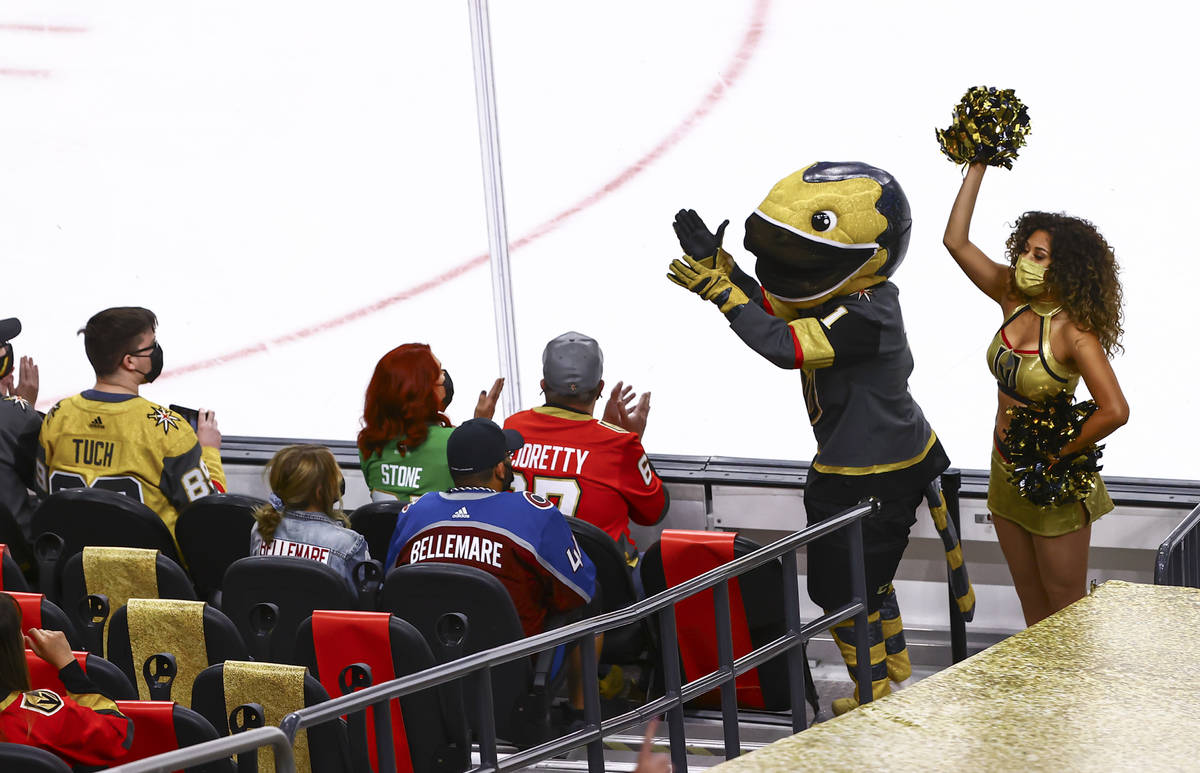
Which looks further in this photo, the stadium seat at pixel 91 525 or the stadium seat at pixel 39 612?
the stadium seat at pixel 91 525

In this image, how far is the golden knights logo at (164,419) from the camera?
13.9 ft

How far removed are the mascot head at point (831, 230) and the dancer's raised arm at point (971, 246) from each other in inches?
10.3

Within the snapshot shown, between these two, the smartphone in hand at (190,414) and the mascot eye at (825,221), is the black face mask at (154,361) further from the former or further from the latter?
the mascot eye at (825,221)

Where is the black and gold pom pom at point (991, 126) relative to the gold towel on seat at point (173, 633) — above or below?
above

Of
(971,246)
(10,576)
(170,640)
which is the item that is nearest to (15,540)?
(10,576)

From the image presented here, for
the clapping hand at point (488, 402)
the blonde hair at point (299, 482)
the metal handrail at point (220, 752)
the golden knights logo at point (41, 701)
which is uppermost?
the clapping hand at point (488, 402)

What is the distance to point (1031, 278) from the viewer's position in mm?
3936

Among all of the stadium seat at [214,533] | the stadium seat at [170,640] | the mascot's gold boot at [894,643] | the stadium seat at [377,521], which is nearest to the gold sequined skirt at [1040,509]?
the mascot's gold boot at [894,643]

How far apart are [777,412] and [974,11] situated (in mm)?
2165

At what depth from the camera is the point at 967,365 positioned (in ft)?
17.3

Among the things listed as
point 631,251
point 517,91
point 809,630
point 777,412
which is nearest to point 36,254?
point 517,91

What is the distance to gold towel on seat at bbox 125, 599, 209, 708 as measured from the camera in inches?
120

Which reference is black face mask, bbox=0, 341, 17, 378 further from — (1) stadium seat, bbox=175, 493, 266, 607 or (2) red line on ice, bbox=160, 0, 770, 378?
(2) red line on ice, bbox=160, 0, 770, 378

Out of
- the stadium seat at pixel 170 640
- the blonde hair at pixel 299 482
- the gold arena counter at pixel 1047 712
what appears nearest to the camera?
the gold arena counter at pixel 1047 712
